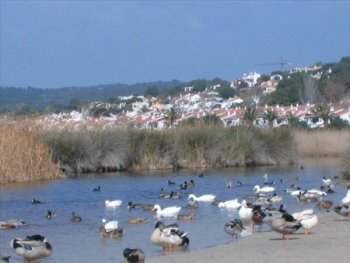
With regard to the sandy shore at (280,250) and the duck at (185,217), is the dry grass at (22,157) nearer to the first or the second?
the duck at (185,217)

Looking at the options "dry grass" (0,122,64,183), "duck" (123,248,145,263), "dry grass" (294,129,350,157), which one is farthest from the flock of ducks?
"dry grass" (294,129,350,157)

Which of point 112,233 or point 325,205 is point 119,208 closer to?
point 325,205

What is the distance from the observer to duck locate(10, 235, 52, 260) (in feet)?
57.1

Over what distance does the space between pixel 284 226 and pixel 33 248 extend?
15.7ft

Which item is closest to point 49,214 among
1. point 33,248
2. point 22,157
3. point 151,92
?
point 33,248

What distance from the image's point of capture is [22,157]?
36.6 metres

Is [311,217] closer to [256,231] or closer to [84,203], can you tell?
[256,231]

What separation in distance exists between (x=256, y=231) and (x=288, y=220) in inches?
129

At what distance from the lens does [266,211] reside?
21766 mm

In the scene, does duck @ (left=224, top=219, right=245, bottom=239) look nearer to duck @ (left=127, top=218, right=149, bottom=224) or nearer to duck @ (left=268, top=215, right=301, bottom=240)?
duck @ (left=268, top=215, right=301, bottom=240)

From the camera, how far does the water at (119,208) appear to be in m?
19.5

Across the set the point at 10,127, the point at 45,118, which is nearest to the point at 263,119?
the point at 45,118

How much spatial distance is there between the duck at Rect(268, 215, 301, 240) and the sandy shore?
0.63 ft

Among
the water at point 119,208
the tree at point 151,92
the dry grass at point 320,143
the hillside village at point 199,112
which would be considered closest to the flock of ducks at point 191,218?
the water at point 119,208
